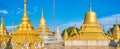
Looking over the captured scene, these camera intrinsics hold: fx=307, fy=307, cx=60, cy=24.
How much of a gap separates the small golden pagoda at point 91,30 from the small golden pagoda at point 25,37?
24.8ft

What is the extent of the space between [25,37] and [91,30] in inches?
333

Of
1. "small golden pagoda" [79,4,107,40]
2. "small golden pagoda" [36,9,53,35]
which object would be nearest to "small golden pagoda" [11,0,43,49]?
"small golden pagoda" [79,4,107,40]

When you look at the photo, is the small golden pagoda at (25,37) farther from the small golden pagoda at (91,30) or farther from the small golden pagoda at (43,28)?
the small golden pagoda at (43,28)

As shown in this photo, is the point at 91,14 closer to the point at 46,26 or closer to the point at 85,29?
the point at 85,29

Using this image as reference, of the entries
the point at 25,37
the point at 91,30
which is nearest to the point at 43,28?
the point at 91,30

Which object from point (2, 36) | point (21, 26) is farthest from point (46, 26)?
point (21, 26)

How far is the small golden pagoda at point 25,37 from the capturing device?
32.0 feet

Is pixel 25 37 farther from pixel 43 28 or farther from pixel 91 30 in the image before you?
pixel 43 28

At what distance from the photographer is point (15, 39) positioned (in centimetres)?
998

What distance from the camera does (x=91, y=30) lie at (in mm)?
17844

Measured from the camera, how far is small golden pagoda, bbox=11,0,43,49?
9768mm

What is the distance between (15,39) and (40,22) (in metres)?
16.8

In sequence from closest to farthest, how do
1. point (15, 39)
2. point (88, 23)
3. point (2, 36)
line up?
point (15, 39) → point (88, 23) → point (2, 36)

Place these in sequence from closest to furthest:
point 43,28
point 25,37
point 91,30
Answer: point 25,37
point 91,30
point 43,28
